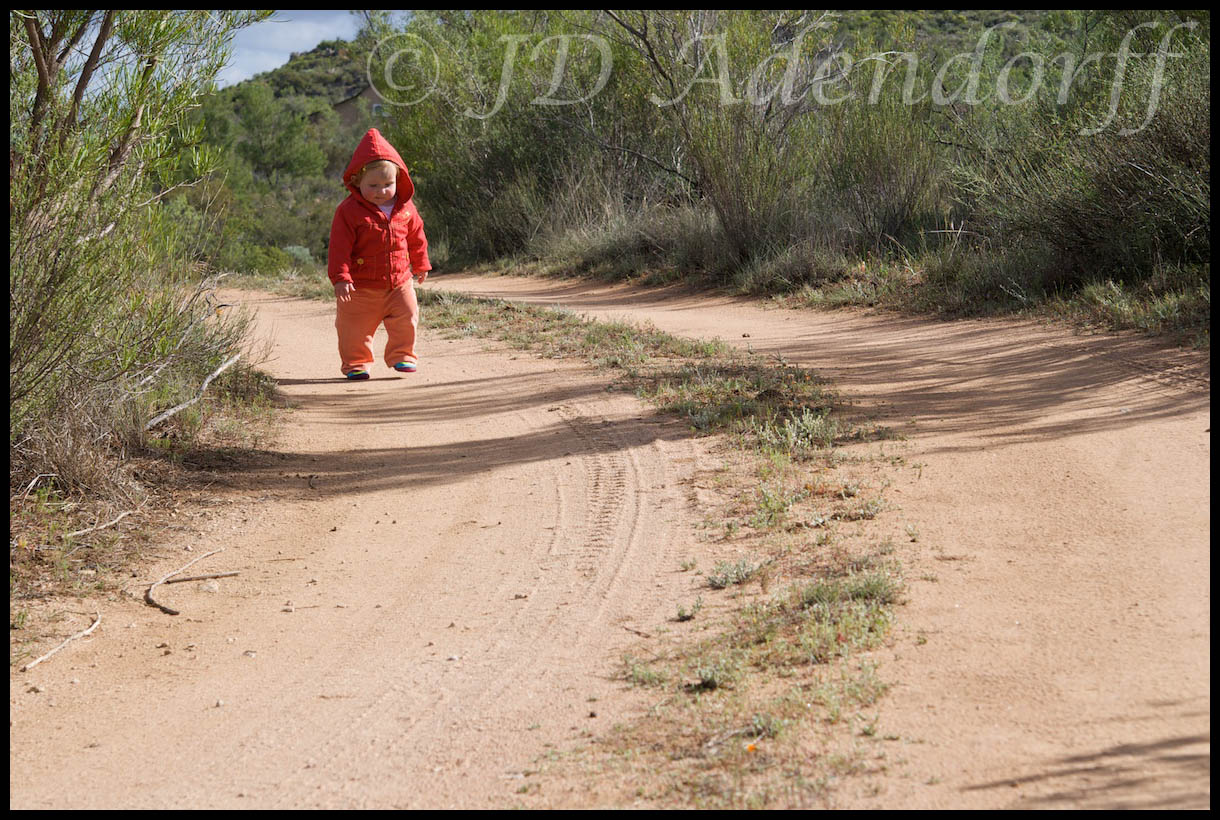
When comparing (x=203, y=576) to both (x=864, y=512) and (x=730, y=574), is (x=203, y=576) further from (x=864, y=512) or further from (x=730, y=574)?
(x=864, y=512)

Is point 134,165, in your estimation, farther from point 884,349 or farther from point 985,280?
point 985,280

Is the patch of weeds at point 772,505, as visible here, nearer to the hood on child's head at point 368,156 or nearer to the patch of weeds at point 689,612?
the patch of weeds at point 689,612

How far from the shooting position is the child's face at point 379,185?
7.39 m

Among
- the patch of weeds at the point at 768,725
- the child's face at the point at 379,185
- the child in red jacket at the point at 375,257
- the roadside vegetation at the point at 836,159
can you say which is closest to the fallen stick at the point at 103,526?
the child in red jacket at the point at 375,257

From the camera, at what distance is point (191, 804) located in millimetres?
2789

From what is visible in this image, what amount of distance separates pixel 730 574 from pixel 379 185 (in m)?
4.49

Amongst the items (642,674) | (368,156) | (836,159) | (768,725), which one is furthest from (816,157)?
(768,725)

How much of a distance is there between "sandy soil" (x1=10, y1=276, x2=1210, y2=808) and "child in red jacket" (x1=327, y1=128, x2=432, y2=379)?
48.0 inches

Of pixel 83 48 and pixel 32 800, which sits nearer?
pixel 32 800

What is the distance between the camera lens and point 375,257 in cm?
764

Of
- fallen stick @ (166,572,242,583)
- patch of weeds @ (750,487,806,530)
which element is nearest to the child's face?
fallen stick @ (166,572,242,583)

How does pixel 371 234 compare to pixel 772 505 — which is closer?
pixel 772 505

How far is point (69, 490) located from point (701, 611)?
10.4 ft
